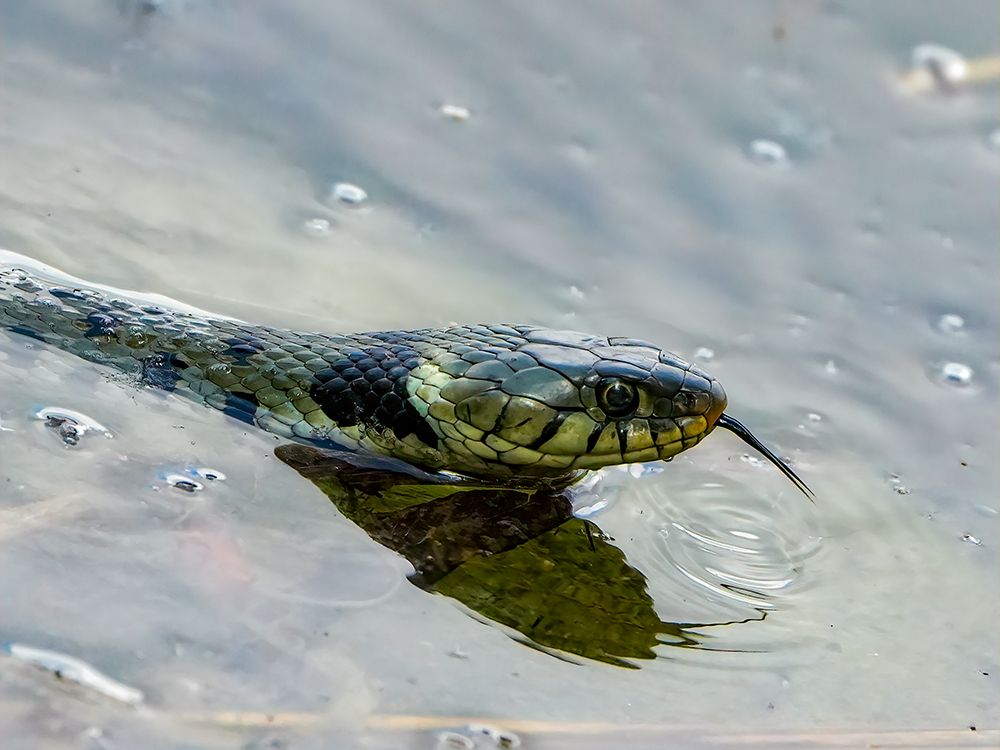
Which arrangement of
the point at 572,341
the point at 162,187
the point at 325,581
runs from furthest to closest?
the point at 162,187, the point at 572,341, the point at 325,581

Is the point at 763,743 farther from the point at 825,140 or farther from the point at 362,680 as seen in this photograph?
the point at 825,140

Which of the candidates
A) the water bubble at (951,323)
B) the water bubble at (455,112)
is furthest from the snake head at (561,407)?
the water bubble at (455,112)

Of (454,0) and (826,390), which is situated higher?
(454,0)

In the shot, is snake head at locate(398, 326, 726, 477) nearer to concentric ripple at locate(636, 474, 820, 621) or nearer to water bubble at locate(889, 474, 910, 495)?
concentric ripple at locate(636, 474, 820, 621)

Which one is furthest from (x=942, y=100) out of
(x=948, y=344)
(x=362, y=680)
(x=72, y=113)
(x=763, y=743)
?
(x=362, y=680)

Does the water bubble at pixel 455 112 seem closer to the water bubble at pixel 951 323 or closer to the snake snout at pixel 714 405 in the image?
the water bubble at pixel 951 323

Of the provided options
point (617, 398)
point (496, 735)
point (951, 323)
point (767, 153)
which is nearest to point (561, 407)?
point (617, 398)
